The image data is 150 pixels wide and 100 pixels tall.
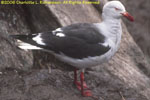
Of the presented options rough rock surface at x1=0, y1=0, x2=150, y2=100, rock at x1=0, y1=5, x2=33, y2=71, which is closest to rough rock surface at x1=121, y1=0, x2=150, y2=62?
rough rock surface at x1=0, y1=0, x2=150, y2=100

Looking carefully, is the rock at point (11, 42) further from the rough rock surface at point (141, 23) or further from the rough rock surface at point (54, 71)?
the rough rock surface at point (141, 23)

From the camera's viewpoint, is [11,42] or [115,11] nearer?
[115,11]

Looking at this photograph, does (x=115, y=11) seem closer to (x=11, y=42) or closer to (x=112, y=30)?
(x=112, y=30)

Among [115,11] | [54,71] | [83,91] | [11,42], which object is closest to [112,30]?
[115,11]

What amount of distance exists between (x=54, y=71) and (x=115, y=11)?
1.17 metres

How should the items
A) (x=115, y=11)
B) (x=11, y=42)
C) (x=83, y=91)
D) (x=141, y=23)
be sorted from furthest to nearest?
(x=141, y=23) < (x=11, y=42) < (x=83, y=91) < (x=115, y=11)

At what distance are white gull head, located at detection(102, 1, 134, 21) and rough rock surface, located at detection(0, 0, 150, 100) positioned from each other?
2.74 ft

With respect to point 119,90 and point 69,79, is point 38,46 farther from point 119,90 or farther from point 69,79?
point 119,90

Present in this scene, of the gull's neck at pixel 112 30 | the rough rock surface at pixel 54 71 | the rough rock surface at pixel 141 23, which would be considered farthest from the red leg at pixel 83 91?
the rough rock surface at pixel 141 23

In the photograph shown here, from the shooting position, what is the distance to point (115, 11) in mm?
3420

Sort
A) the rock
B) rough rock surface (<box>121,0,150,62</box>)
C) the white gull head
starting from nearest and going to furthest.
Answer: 1. the white gull head
2. the rock
3. rough rock surface (<box>121,0,150,62</box>)

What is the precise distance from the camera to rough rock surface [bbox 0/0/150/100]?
356 centimetres

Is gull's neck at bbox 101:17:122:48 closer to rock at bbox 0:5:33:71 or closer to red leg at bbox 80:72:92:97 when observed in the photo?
red leg at bbox 80:72:92:97

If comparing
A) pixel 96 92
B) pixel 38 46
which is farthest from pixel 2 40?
pixel 96 92
